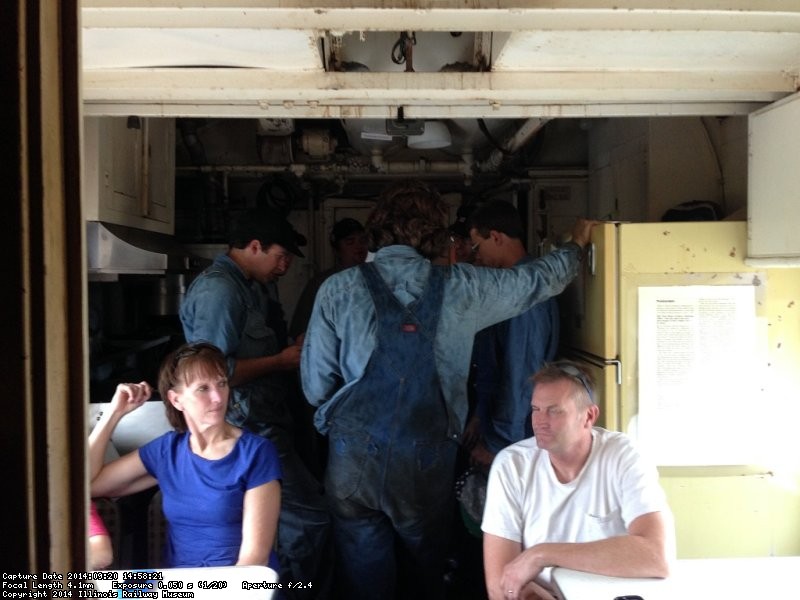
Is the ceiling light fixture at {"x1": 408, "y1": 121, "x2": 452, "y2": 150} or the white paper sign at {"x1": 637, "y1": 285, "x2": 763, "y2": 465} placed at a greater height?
the ceiling light fixture at {"x1": 408, "y1": 121, "x2": 452, "y2": 150}

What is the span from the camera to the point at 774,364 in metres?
2.26

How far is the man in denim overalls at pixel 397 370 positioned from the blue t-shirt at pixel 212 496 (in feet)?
1.10

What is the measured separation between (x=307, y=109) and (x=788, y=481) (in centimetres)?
A: 214

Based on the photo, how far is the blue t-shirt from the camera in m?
1.87

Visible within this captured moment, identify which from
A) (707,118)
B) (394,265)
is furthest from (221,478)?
(707,118)

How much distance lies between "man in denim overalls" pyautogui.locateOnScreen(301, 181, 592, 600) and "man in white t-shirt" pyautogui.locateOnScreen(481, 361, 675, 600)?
335 millimetres

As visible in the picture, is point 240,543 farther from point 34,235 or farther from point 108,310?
point 108,310

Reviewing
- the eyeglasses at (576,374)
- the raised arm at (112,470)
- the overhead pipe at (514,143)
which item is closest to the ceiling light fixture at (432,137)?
the overhead pipe at (514,143)

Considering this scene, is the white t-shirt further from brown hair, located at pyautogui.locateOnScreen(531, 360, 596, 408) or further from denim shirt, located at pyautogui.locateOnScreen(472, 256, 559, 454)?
denim shirt, located at pyautogui.locateOnScreen(472, 256, 559, 454)

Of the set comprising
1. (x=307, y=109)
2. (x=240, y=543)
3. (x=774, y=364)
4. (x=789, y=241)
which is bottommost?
(x=240, y=543)

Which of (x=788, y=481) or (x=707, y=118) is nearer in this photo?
(x=788, y=481)

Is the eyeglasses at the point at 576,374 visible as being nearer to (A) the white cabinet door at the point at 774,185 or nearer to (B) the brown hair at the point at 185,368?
(A) the white cabinet door at the point at 774,185

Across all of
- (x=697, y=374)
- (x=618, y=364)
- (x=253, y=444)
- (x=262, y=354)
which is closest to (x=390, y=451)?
(x=253, y=444)

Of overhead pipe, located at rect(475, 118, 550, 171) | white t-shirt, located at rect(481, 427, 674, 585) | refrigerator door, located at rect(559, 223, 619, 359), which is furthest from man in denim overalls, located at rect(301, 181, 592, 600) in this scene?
overhead pipe, located at rect(475, 118, 550, 171)
